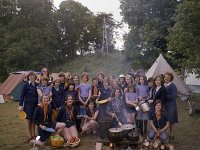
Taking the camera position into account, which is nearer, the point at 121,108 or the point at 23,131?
the point at 121,108

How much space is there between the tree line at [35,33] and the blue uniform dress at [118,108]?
64.0 ft

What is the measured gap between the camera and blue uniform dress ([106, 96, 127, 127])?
22.9 ft

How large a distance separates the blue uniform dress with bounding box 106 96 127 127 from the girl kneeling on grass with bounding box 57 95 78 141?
0.84 meters

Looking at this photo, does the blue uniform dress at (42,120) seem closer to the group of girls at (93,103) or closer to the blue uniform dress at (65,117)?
the group of girls at (93,103)

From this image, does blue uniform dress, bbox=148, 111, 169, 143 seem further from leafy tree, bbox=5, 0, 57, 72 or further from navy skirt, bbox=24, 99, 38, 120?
leafy tree, bbox=5, 0, 57, 72

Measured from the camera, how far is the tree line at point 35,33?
26.0m

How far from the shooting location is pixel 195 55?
31.5 feet

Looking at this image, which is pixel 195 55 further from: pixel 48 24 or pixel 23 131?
pixel 48 24

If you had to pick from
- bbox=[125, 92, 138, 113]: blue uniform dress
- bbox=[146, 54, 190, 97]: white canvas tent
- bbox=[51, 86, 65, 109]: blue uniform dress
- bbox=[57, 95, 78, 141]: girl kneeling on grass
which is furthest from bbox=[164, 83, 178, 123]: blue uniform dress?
bbox=[146, 54, 190, 97]: white canvas tent

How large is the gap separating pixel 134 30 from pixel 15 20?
1373 cm

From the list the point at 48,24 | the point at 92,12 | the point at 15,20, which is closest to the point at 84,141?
the point at 15,20

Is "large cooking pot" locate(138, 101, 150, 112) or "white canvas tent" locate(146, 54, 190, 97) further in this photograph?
"white canvas tent" locate(146, 54, 190, 97)

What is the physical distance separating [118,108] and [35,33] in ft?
68.5

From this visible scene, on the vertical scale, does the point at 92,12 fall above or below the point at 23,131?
above
